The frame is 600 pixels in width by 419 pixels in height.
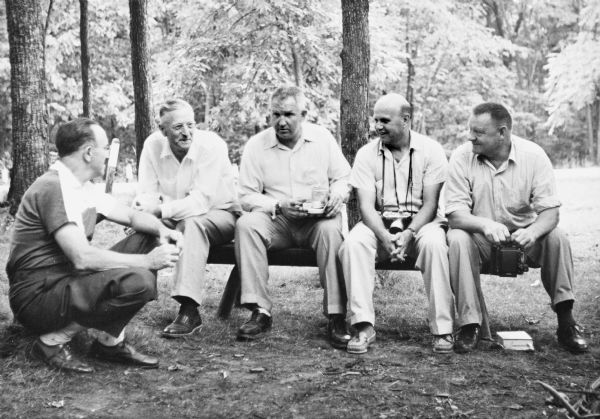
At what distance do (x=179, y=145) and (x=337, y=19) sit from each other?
871 cm

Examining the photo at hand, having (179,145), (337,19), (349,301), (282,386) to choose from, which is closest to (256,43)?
(337,19)

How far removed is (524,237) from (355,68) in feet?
7.34

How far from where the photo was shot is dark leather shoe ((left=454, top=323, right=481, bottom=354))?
4.25 m

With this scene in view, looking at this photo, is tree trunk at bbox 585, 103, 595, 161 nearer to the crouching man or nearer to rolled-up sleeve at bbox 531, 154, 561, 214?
rolled-up sleeve at bbox 531, 154, 561, 214

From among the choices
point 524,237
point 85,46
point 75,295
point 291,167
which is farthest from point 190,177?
point 85,46

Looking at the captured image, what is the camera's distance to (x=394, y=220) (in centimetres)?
479

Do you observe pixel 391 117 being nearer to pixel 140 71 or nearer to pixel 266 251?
pixel 266 251

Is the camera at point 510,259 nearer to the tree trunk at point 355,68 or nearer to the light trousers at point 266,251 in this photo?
the light trousers at point 266,251

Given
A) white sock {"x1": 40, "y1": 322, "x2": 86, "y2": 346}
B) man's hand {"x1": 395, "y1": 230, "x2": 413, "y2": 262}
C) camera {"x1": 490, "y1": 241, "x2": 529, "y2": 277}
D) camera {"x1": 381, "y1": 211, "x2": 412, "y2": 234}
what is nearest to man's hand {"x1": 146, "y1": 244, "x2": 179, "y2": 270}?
white sock {"x1": 40, "y1": 322, "x2": 86, "y2": 346}

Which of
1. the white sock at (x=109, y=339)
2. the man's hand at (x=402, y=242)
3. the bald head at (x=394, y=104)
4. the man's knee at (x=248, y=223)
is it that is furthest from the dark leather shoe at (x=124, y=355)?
the bald head at (x=394, y=104)

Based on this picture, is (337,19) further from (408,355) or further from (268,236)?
(408,355)

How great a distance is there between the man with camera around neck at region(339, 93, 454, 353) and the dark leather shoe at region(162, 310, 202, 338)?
110cm

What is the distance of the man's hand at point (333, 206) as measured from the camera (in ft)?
15.5

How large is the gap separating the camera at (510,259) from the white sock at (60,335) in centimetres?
263
